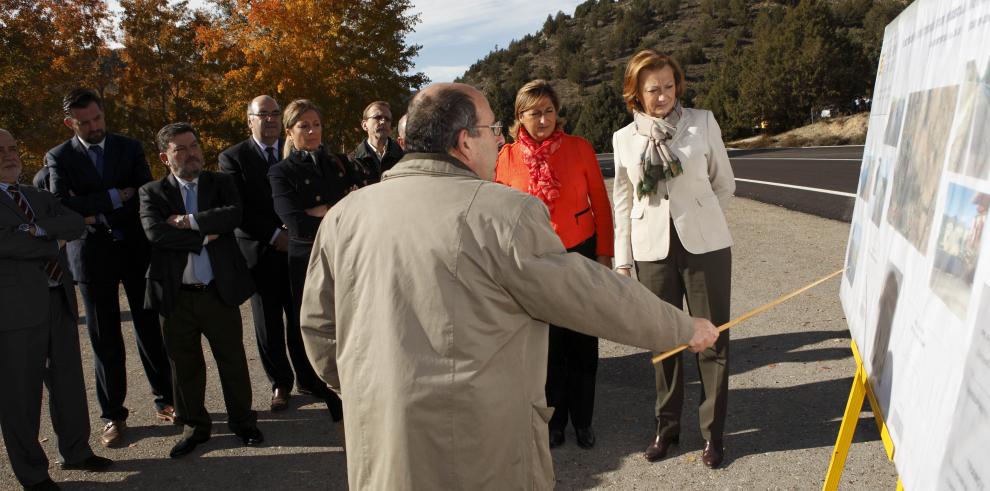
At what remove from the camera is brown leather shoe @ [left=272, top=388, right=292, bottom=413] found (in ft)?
16.9

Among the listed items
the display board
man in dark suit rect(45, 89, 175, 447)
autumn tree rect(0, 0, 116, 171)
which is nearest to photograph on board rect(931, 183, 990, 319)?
the display board

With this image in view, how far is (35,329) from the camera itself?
13.1ft

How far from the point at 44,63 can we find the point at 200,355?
788 inches

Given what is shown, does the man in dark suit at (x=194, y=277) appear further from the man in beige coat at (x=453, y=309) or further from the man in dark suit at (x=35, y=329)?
the man in beige coat at (x=453, y=309)

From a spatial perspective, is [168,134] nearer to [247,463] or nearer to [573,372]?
[247,463]

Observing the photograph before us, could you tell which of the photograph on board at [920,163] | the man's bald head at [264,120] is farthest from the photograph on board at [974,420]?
the man's bald head at [264,120]

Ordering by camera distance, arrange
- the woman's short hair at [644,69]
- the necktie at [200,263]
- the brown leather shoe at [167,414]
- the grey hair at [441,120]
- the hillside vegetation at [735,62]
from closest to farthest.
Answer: the grey hair at [441,120], the woman's short hair at [644,69], the necktie at [200,263], the brown leather shoe at [167,414], the hillside vegetation at [735,62]

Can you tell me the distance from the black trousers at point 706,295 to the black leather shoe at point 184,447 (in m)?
2.95

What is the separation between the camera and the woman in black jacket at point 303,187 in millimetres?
4609

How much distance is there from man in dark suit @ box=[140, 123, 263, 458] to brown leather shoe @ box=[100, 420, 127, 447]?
1.63 ft

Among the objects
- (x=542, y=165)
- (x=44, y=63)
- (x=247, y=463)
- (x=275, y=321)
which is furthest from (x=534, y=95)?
(x=44, y=63)

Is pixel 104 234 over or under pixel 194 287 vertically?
over

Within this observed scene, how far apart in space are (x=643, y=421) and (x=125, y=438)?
341cm

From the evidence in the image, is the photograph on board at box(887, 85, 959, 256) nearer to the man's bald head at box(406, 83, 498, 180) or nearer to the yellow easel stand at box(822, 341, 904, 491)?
the yellow easel stand at box(822, 341, 904, 491)
